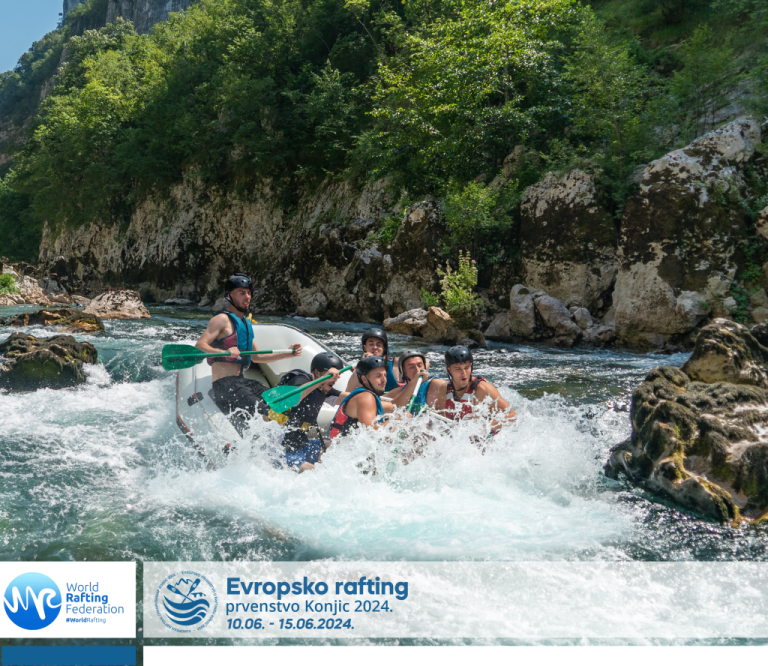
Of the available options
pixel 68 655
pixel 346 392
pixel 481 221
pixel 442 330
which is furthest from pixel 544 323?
pixel 68 655

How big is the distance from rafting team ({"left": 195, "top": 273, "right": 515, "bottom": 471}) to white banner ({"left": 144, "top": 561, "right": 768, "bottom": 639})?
1.10 m

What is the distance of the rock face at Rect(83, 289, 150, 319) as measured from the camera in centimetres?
1409

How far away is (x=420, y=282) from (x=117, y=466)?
8823mm

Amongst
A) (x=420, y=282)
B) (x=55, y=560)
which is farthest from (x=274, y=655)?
(x=420, y=282)

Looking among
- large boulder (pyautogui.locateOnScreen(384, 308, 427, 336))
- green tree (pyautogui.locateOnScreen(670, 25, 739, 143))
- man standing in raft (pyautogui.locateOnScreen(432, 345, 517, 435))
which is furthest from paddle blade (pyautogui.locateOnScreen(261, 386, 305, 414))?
green tree (pyautogui.locateOnScreen(670, 25, 739, 143))

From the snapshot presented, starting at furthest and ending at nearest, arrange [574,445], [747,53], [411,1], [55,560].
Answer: [411,1] < [747,53] < [574,445] < [55,560]

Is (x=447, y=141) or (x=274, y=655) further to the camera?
(x=447, y=141)

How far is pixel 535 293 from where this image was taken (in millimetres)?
10625

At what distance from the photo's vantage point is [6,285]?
18.0 m

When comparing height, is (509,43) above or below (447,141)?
above

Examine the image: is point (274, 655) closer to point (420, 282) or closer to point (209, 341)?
point (209, 341)

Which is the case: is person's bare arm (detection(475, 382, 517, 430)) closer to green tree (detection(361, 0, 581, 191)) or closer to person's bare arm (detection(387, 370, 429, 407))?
person's bare arm (detection(387, 370, 429, 407))

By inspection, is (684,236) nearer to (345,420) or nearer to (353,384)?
(353,384)

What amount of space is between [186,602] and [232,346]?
2.55m
